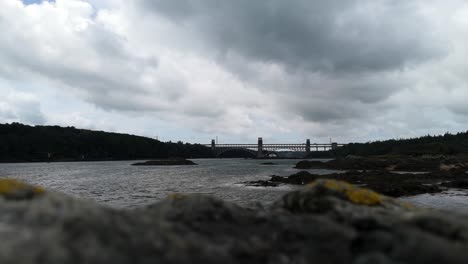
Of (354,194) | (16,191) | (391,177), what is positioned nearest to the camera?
(16,191)

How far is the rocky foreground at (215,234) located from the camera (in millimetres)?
5324

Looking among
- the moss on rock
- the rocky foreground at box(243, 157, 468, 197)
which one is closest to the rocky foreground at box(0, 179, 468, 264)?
the moss on rock

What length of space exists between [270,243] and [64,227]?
14.2ft

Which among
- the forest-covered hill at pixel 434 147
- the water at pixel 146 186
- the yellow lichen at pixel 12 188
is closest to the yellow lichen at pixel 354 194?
the yellow lichen at pixel 12 188

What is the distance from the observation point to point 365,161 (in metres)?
95.4

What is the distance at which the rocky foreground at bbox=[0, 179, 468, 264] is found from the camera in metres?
5.32

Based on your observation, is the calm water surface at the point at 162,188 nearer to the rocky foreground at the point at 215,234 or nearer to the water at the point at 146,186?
the water at the point at 146,186

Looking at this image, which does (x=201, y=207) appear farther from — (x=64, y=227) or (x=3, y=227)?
(x=3, y=227)

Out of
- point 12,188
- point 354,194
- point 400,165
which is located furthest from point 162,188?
point 400,165

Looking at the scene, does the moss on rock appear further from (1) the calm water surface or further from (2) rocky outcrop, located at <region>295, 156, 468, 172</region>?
(2) rocky outcrop, located at <region>295, 156, 468, 172</region>

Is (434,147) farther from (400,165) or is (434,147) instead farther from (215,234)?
(215,234)

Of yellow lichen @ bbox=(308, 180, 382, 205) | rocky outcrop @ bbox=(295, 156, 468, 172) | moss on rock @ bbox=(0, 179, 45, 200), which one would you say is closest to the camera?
moss on rock @ bbox=(0, 179, 45, 200)

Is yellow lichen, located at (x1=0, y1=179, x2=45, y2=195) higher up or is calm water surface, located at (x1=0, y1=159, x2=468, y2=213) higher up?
yellow lichen, located at (x1=0, y1=179, x2=45, y2=195)

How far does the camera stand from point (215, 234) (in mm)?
7203
